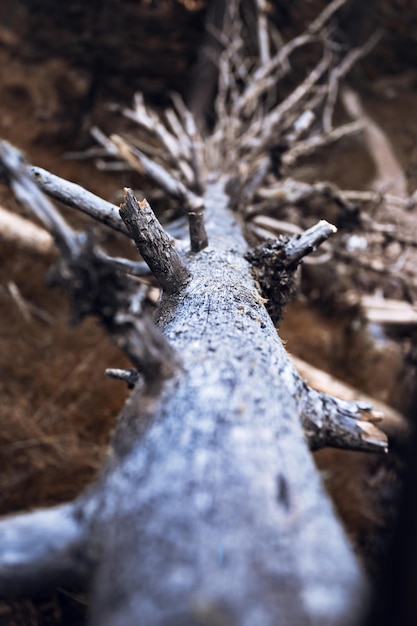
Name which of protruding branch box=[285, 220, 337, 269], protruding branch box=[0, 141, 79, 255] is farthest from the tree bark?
protruding branch box=[285, 220, 337, 269]

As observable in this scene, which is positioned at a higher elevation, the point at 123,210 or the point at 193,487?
the point at 123,210

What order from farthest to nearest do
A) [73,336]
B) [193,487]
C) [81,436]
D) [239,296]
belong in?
[73,336], [81,436], [239,296], [193,487]

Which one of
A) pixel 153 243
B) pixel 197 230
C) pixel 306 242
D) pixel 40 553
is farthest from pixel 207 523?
pixel 197 230

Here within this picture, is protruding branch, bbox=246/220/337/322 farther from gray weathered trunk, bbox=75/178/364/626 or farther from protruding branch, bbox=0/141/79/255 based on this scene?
protruding branch, bbox=0/141/79/255

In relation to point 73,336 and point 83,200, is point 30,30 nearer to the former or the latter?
point 73,336

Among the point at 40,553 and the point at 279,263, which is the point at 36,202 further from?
the point at 279,263

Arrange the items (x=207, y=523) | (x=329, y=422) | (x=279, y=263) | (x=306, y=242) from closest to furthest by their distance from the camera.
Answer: (x=207, y=523) → (x=329, y=422) → (x=306, y=242) → (x=279, y=263)

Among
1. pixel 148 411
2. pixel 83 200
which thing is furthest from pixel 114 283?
pixel 83 200
